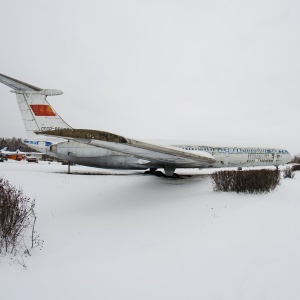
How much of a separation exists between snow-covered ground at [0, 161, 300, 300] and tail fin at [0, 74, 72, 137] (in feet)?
27.0

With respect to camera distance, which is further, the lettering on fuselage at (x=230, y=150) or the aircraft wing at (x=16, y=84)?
the lettering on fuselage at (x=230, y=150)

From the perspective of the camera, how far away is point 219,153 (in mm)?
14586

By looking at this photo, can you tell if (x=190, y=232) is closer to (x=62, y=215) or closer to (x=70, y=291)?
(x=70, y=291)

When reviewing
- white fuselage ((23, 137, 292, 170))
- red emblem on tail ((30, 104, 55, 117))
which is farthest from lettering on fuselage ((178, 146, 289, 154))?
red emblem on tail ((30, 104, 55, 117))

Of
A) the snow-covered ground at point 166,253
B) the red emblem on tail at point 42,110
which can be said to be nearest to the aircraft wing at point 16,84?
the red emblem on tail at point 42,110

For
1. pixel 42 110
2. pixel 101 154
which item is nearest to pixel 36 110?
pixel 42 110

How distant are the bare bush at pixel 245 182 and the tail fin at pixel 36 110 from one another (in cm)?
1046

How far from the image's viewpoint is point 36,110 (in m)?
13.8

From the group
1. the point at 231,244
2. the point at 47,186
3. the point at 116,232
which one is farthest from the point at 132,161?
the point at 231,244

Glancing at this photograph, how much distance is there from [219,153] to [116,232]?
Answer: 36.2ft

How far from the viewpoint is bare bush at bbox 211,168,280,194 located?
7.91 meters

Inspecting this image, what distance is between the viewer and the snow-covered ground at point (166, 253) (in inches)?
114

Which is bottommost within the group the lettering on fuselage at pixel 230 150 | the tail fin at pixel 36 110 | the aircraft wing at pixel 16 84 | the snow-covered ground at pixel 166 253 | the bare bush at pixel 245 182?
the snow-covered ground at pixel 166 253

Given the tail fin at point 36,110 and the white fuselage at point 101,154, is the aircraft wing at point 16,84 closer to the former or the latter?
the tail fin at point 36,110
